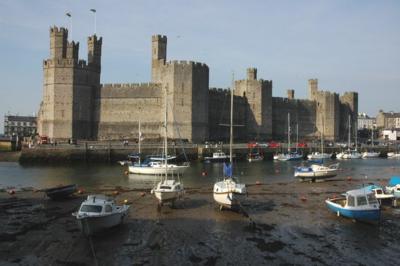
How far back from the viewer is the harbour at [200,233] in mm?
12411

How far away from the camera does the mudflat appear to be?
485 inches

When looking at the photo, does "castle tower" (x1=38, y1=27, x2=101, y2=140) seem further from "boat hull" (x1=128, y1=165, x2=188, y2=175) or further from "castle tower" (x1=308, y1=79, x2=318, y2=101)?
"castle tower" (x1=308, y1=79, x2=318, y2=101)

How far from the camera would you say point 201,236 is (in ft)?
47.6

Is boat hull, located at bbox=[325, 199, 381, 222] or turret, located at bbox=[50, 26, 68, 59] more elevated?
turret, located at bbox=[50, 26, 68, 59]

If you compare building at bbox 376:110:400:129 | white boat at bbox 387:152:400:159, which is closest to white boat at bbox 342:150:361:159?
white boat at bbox 387:152:400:159

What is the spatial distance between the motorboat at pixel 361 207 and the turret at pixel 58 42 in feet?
135

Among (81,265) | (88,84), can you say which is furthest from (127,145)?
(81,265)

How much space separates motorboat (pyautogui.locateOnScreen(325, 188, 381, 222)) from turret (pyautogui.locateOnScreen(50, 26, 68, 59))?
41.2m

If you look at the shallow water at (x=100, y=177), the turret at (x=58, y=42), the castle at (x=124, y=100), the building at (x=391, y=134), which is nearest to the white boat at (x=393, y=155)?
the castle at (x=124, y=100)

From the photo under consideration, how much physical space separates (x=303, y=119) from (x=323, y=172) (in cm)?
4329

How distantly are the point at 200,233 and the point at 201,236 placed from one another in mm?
361

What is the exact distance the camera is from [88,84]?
5303 cm

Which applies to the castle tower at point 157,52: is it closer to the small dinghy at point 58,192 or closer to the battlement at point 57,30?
the battlement at point 57,30

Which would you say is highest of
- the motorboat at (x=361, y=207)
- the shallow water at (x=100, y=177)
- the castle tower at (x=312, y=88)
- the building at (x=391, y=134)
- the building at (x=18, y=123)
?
the castle tower at (x=312, y=88)
